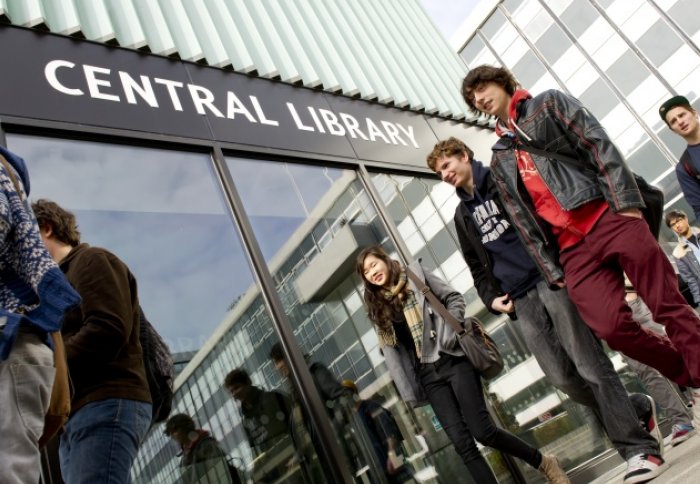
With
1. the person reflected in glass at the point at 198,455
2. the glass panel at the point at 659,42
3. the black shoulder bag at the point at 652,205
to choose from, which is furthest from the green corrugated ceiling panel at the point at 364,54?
the glass panel at the point at 659,42

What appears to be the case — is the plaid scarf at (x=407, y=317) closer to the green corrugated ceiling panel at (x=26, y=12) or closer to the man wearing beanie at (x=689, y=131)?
the man wearing beanie at (x=689, y=131)

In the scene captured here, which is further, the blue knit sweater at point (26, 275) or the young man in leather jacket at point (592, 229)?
the young man in leather jacket at point (592, 229)

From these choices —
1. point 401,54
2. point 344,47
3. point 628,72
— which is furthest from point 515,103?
point 628,72

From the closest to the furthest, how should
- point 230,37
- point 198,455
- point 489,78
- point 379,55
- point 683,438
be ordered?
point 198,455 → point 489,78 → point 683,438 → point 230,37 → point 379,55

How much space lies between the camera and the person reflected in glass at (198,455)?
101 inches

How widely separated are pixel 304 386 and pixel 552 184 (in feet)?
5.81

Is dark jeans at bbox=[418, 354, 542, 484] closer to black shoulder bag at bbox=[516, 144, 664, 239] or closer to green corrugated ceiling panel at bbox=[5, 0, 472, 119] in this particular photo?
black shoulder bag at bbox=[516, 144, 664, 239]

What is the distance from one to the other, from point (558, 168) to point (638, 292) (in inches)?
24.9

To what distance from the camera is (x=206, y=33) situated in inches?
176

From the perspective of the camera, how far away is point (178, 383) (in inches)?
108

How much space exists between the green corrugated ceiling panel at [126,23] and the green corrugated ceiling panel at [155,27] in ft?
0.18

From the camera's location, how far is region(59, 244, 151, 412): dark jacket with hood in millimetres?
1938

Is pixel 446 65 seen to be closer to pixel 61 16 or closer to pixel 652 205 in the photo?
pixel 61 16

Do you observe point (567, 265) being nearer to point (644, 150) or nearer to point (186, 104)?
point (186, 104)
